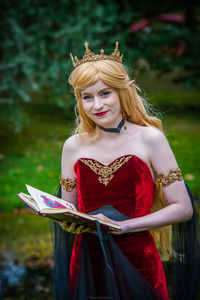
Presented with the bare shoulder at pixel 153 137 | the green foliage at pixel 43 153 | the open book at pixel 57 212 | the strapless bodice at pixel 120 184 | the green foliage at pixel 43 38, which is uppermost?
the green foliage at pixel 43 38

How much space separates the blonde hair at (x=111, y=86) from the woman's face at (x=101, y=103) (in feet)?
0.09

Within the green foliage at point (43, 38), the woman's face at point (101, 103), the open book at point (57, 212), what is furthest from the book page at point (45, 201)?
the green foliage at point (43, 38)

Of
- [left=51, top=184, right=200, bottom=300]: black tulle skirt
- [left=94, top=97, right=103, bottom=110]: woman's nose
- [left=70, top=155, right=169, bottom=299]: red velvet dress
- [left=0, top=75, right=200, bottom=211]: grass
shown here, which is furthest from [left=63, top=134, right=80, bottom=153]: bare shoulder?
[left=0, top=75, right=200, bottom=211]: grass

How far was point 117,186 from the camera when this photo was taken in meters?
2.31

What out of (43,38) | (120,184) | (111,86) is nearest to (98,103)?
(111,86)

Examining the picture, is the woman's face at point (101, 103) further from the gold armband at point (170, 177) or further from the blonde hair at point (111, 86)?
the gold armband at point (170, 177)

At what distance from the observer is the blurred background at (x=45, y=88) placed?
16.9ft

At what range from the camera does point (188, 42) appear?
10.2m

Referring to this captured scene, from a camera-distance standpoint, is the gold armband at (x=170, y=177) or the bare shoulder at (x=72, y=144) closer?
the gold armband at (x=170, y=177)

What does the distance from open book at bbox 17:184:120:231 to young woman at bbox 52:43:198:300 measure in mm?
109

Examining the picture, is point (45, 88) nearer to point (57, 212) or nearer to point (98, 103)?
point (98, 103)

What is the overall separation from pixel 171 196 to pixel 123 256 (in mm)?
401

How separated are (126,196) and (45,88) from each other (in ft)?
26.7

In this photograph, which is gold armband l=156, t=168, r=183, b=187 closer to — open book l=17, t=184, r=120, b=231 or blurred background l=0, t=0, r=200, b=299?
open book l=17, t=184, r=120, b=231
